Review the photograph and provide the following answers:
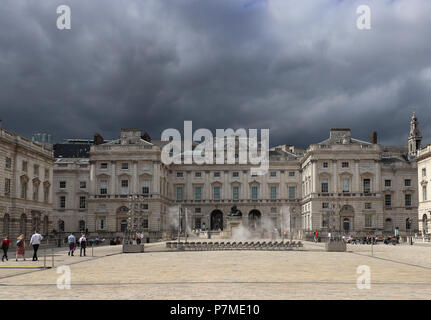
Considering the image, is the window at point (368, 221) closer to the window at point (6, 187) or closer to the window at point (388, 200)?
the window at point (388, 200)

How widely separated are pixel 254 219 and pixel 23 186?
49302 millimetres

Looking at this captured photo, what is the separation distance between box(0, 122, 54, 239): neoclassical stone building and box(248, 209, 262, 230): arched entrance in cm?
4193

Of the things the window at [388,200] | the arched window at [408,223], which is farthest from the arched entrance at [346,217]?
the arched window at [408,223]

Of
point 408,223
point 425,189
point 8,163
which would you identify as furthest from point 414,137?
point 8,163

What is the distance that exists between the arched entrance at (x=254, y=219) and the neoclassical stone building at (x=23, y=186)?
138 ft

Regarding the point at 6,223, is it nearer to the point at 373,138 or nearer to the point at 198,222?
the point at 198,222

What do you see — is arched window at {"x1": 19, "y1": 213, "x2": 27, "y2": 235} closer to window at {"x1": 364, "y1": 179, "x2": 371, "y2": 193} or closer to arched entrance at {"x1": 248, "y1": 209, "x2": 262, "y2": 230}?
arched entrance at {"x1": 248, "y1": 209, "x2": 262, "y2": 230}

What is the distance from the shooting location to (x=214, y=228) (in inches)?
3711

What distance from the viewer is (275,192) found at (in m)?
93.9

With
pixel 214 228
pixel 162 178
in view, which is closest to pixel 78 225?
pixel 162 178
